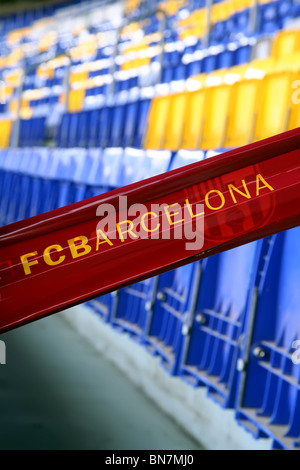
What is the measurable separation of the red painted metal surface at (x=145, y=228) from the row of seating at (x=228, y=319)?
1073 millimetres

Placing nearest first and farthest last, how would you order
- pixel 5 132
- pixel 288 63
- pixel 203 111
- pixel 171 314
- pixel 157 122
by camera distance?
1. pixel 171 314
2. pixel 203 111
3. pixel 288 63
4. pixel 157 122
5. pixel 5 132

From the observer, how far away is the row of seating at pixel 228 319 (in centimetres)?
289

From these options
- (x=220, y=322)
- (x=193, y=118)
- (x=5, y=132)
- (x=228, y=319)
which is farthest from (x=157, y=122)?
(x=5, y=132)

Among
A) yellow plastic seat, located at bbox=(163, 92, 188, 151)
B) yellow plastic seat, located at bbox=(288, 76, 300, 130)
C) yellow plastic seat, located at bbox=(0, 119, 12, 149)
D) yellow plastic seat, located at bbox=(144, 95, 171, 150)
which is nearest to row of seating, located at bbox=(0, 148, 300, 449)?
yellow plastic seat, located at bbox=(288, 76, 300, 130)

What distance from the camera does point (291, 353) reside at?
283 cm

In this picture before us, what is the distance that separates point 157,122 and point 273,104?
6.59 feet

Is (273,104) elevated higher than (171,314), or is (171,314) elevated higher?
(273,104)

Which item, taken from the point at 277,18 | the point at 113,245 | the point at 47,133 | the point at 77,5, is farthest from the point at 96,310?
the point at 77,5

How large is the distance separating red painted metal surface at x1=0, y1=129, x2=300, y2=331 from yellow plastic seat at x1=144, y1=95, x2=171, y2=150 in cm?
419

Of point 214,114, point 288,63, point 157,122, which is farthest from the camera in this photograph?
point 157,122

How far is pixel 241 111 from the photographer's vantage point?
480cm

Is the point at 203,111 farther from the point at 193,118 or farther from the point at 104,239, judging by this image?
the point at 104,239

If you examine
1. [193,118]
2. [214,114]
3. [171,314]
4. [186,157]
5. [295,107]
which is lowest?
[171,314]

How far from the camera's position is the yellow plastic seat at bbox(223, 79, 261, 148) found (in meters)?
4.60
